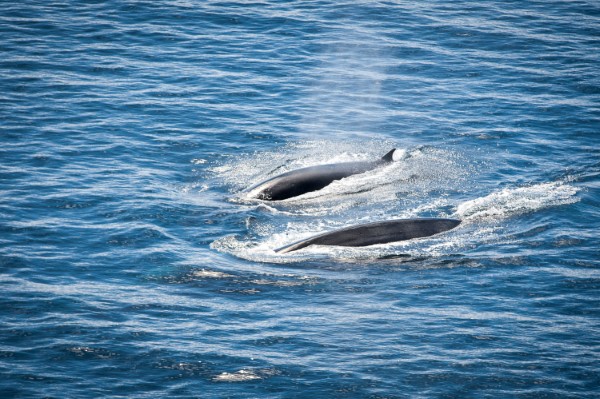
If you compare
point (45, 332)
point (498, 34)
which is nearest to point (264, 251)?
point (45, 332)

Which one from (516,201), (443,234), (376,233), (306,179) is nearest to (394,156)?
(306,179)

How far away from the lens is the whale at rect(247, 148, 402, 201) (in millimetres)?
28250

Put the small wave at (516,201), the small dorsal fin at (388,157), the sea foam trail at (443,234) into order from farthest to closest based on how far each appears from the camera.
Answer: the small dorsal fin at (388,157)
the small wave at (516,201)
the sea foam trail at (443,234)

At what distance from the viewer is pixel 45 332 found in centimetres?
1973

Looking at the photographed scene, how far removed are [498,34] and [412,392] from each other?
1241 inches

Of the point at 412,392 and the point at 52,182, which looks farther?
the point at 52,182

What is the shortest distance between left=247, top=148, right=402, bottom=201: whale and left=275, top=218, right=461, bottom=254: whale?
4430mm

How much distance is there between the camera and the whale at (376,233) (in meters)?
23.8

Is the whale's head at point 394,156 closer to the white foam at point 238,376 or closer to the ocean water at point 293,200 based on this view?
the ocean water at point 293,200

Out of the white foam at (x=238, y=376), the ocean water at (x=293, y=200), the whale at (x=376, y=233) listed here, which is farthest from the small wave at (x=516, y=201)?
the white foam at (x=238, y=376)

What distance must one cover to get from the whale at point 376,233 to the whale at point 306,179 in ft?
14.5

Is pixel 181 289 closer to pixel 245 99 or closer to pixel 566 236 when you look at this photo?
pixel 566 236

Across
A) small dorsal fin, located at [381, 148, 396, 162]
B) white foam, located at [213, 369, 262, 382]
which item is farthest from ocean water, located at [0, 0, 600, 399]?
small dorsal fin, located at [381, 148, 396, 162]

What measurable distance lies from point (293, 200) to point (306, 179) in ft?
3.46
